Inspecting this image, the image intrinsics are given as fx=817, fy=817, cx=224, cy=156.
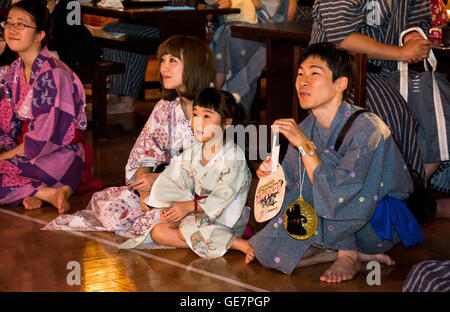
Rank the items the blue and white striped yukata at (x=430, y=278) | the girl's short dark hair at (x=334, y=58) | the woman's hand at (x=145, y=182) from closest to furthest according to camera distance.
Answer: the blue and white striped yukata at (x=430, y=278) → the girl's short dark hair at (x=334, y=58) → the woman's hand at (x=145, y=182)

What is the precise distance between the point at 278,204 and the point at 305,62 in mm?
560

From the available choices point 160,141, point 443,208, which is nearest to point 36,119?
point 160,141

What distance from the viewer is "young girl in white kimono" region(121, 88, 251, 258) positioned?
3.29m

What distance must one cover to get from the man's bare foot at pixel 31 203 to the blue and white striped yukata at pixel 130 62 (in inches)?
107

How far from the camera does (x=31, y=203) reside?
13.1 ft

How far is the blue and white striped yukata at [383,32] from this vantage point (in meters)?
3.64

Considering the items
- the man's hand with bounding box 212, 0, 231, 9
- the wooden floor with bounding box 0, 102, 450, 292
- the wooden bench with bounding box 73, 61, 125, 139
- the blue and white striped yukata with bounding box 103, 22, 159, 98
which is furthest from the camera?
the blue and white striped yukata with bounding box 103, 22, 159, 98

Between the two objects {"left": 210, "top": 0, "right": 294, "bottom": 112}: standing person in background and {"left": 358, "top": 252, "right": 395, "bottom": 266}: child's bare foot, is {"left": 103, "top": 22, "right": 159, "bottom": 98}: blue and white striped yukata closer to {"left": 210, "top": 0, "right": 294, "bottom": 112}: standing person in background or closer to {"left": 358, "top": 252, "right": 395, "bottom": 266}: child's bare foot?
{"left": 210, "top": 0, "right": 294, "bottom": 112}: standing person in background

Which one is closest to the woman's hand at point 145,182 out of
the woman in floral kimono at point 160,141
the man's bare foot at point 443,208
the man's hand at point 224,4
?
the woman in floral kimono at point 160,141

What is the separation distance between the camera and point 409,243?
10.2 feet

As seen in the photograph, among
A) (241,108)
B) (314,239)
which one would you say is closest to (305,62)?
(241,108)

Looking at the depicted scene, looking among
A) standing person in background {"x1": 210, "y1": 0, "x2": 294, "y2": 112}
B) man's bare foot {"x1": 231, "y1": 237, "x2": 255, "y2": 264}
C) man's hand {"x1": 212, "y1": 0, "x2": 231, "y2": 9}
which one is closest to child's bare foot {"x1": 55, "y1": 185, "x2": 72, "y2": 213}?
man's bare foot {"x1": 231, "y1": 237, "x2": 255, "y2": 264}

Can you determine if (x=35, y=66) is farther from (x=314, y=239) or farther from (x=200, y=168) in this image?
(x=314, y=239)

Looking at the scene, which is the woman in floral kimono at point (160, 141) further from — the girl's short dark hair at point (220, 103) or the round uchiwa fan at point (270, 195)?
→ the round uchiwa fan at point (270, 195)
